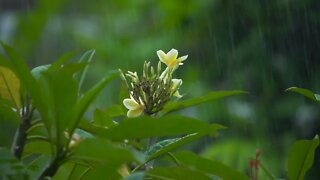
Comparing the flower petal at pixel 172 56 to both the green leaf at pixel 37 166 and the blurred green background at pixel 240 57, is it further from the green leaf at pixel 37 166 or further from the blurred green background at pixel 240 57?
the blurred green background at pixel 240 57

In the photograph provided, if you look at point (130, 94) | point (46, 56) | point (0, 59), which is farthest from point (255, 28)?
point (0, 59)

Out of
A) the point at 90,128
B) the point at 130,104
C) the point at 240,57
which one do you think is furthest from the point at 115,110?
the point at 240,57

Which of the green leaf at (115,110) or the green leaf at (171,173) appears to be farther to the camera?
the green leaf at (115,110)

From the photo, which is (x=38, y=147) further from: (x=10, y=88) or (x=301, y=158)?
(x=301, y=158)

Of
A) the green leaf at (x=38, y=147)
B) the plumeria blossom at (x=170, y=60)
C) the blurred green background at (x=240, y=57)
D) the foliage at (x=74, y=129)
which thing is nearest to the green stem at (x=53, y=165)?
the foliage at (x=74, y=129)

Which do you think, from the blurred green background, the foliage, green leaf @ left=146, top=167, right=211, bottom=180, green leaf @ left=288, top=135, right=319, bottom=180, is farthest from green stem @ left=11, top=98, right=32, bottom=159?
the blurred green background

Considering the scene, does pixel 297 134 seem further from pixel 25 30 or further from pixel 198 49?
pixel 25 30
